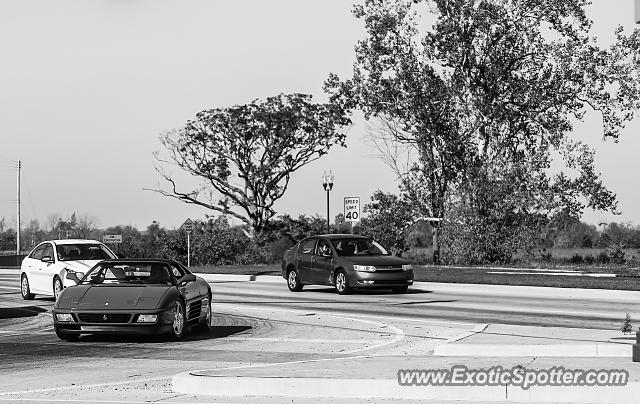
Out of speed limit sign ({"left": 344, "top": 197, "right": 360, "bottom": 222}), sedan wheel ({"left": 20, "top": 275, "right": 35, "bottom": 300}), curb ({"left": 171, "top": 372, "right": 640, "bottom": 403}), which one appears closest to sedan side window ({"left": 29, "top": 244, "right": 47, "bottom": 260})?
sedan wheel ({"left": 20, "top": 275, "right": 35, "bottom": 300})

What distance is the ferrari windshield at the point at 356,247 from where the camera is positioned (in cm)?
2875

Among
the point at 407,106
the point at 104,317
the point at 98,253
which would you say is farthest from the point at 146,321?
the point at 407,106

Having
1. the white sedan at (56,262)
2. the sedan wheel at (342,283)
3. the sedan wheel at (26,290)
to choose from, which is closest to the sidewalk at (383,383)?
the white sedan at (56,262)

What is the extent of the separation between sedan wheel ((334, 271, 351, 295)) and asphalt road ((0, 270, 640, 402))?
1.54 feet

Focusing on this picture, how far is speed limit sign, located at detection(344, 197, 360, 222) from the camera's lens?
3903 centimetres

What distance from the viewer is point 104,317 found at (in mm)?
15898

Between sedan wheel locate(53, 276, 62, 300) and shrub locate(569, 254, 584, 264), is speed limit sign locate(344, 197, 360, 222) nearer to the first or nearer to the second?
shrub locate(569, 254, 584, 264)

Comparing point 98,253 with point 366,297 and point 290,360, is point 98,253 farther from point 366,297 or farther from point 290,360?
point 290,360

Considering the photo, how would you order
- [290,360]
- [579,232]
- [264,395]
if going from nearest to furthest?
[264,395], [290,360], [579,232]

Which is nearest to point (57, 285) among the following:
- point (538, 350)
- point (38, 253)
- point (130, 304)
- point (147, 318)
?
point (38, 253)

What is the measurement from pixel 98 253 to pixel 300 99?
38466 millimetres

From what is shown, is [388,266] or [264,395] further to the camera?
[388,266]

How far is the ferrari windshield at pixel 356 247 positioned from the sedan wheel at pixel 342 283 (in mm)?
683

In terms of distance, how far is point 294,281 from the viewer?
100.0ft
